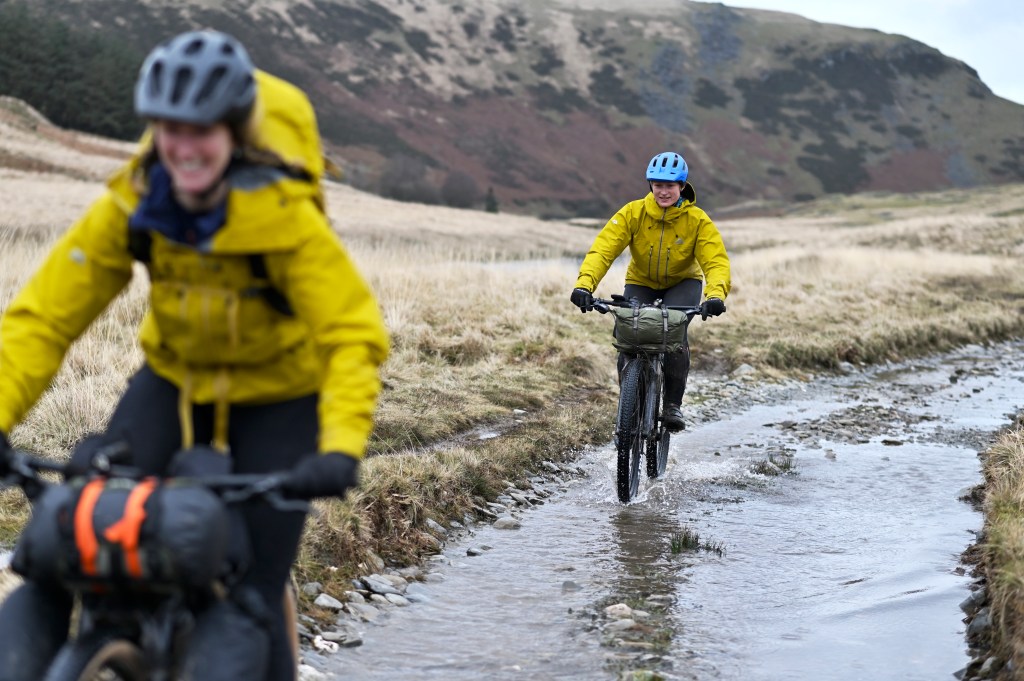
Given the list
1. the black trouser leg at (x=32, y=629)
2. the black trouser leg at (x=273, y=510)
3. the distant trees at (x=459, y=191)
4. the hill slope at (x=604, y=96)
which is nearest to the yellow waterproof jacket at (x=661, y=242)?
the black trouser leg at (x=273, y=510)

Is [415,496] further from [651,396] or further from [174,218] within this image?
[174,218]

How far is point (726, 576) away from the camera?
22.2ft

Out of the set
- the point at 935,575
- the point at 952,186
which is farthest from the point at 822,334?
the point at 952,186

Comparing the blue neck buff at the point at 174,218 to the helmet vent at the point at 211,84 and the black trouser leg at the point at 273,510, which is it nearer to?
the helmet vent at the point at 211,84

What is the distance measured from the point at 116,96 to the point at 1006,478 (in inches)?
2821

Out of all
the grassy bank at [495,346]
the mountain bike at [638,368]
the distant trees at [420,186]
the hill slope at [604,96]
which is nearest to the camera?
the grassy bank at [495,346]

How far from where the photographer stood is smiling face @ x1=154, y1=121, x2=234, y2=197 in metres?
2.67

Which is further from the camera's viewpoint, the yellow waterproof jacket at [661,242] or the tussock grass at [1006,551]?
the yellow waterproof jacket at [661,242]

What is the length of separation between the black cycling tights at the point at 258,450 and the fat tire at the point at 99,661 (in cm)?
24

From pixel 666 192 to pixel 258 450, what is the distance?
6.09m

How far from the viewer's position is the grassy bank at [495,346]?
7.45m

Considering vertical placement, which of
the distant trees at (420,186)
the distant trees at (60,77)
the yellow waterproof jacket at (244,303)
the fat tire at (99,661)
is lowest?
the fat tire at (99,661)

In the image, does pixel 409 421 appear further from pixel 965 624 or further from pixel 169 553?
pixel 169 553

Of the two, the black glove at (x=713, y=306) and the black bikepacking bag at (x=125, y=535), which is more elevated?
the black glove at (x=713, y=306)
